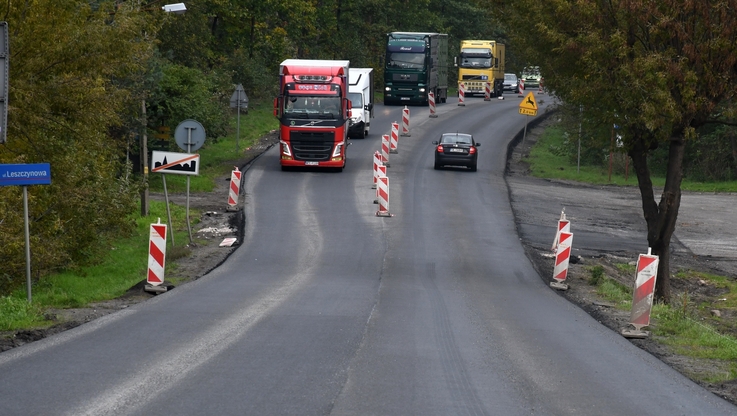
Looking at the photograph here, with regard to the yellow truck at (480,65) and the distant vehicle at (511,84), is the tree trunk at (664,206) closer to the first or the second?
the yellow truck at (480,65)

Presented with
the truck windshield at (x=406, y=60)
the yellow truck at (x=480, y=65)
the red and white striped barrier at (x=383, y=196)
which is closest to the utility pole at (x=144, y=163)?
the red and white striped barrier at (x=383, y=196)

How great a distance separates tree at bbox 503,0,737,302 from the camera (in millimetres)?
17031

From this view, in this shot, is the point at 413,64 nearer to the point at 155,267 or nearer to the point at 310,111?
the point at 310,111

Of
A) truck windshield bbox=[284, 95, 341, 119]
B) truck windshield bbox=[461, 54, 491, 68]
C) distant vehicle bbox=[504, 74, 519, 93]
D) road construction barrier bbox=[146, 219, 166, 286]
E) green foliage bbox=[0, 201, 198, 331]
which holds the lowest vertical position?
green foliage bbox=[0, 201, 198, 331]

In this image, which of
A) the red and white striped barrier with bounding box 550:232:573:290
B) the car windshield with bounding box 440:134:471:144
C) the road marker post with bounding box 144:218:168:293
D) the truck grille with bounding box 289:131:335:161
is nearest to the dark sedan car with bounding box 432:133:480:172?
the car windshield with bounding box 440:134:471:144

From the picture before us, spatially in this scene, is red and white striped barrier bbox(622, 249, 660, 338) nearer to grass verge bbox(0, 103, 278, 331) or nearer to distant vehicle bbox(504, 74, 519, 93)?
grass verge bbox(0, 103, 278, 331)

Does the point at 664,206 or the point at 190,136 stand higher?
the point at 190,136

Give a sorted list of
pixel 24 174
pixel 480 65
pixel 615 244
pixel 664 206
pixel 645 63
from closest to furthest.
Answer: pixel 24 174 → pixel 645 63 → pixel 664 206 → pixel 615 244 → pixel 480 65

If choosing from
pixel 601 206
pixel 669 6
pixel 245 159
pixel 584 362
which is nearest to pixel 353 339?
pixel 584 362

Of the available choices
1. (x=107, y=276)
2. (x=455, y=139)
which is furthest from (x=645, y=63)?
(x=455, y=139)

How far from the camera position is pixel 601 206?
3356 centimetres

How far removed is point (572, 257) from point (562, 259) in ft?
15.0

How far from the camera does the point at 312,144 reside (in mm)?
35844

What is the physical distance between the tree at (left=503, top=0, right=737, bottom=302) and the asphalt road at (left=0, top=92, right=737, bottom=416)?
366cm
